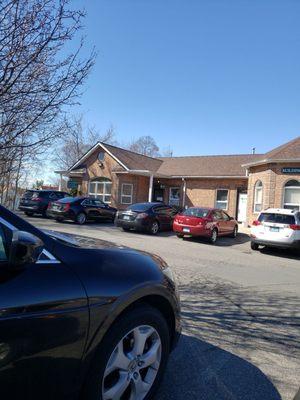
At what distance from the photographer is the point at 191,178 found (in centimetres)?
2886

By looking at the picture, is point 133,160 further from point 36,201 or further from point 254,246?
point 254,246

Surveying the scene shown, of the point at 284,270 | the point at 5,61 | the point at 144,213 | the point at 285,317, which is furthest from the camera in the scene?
the point at 144,213

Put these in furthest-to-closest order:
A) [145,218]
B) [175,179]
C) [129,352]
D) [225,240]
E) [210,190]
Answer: [175,179]
[210,190]
[225,240]
[145,218]
[129,352]

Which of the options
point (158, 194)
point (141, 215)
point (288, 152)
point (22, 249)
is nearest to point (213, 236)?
point (141, 215)

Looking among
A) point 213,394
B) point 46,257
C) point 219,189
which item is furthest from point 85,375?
point 219,189

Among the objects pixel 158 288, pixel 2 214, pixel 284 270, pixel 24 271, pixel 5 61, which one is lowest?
pixel 284 270

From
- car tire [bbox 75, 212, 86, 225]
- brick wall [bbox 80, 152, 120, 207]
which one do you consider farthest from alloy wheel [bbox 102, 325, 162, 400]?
brick wall [bbox 80, 152, 120, 207]

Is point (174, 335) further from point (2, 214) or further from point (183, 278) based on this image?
point (183, 278)

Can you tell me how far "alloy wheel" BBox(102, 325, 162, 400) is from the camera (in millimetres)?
2707

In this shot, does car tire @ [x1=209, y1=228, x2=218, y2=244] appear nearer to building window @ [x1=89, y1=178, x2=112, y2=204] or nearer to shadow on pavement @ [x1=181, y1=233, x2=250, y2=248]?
shadow on pavement @ [x1=181, y1=233, x2=250, y2=248]

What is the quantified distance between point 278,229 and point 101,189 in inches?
738

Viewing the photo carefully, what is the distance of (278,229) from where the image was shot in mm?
14195

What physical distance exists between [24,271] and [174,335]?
1645mm

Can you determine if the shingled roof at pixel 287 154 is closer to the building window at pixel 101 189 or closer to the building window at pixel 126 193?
the building window at pixel 126 193
